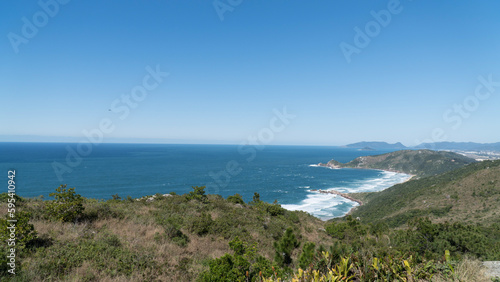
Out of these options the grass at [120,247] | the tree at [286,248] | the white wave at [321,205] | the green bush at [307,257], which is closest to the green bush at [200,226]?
the grass at [120,247]

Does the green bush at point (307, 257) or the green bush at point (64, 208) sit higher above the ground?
the green bush at point (64, 208)

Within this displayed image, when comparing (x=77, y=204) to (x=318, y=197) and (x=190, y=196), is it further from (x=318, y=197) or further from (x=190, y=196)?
(x=318, y=197)

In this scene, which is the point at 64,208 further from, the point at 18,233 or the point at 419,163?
the point at 419,163

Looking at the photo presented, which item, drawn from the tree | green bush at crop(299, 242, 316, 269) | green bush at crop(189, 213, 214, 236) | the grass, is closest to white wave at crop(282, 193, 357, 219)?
green bush at crop(189, 213, 214, 236)

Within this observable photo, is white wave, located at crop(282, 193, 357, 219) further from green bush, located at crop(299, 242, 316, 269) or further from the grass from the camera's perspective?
green bush, located at crop(299, 242, 316, 269)

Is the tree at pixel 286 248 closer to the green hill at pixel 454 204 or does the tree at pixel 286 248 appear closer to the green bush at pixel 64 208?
the green bush at pixel 64 208

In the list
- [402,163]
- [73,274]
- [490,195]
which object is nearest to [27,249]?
[73,274]
